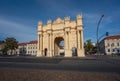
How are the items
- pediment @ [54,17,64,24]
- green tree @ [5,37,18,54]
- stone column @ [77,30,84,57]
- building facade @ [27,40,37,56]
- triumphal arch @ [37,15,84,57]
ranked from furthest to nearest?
1. building facade @ [27,40,37,56]
2. green tree @ [5,37,18,54]
3. pediment @ [54,17,64,24]
4. triumphal arch @ [37,15,84,57]
5. stone column @ [77,30,84,57]

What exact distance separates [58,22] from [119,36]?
46838 mm

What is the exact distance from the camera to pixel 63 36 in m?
54.4

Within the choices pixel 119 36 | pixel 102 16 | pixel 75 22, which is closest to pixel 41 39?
pixel 75 22

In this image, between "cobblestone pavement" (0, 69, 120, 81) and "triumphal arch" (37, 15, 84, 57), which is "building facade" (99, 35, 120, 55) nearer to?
"triumphal arch" (37, 15, 84, 57)

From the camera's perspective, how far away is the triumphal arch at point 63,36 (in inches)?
1965

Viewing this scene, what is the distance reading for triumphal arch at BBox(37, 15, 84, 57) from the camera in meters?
49.9

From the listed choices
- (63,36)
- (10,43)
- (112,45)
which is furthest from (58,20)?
(112,45)

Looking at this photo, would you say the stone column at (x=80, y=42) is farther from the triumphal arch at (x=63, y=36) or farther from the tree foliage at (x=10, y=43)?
the tree foliage at (x=10, y=43)

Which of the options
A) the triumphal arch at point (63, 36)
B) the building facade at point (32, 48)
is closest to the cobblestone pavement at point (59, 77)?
the triumphal arch at point (63, 36)

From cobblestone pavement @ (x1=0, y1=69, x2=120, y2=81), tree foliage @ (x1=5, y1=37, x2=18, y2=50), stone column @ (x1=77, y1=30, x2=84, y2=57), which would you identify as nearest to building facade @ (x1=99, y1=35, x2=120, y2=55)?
stone column @ (x1=77, y1=30, x2=84, y2=57)

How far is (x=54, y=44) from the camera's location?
57094mm

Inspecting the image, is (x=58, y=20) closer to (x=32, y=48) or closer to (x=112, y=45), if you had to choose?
(x=112, y=45)

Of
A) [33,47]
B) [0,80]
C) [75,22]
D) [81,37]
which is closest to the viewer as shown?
[0,80]

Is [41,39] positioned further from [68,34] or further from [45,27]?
[68,34]
